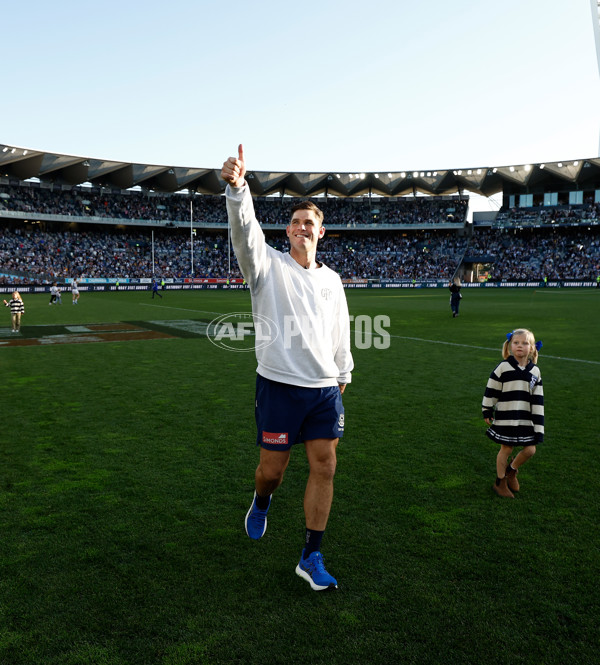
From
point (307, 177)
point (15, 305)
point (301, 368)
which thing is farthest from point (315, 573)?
point (307, 177)

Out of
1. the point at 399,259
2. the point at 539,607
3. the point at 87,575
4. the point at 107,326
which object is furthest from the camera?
the point at 399,259

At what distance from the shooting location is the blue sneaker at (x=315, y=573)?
3.16 meters

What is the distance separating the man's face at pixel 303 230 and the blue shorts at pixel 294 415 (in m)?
0.89

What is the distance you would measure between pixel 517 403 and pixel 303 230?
2482 mm

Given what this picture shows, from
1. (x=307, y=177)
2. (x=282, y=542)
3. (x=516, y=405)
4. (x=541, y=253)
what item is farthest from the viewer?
(x=307, y=177)

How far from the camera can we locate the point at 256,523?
382 centimetres

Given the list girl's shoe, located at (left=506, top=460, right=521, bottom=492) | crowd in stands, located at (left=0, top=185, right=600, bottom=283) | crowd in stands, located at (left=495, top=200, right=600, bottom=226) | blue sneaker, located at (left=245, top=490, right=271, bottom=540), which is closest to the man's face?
blue sneaker, located at (left=245, top=490, right=271, bottom=540)

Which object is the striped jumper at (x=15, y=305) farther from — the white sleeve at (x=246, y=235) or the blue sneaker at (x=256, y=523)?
the white sleeve at (x=246, y=235)

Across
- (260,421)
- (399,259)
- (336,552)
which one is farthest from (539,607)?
(399,259)

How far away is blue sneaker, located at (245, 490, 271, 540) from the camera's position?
3803 millimetres

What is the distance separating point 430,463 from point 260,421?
2.53 meters

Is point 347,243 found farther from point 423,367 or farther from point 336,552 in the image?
point 336,552

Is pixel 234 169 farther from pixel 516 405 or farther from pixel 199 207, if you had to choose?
pixel 199 207

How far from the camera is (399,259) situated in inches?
2953
